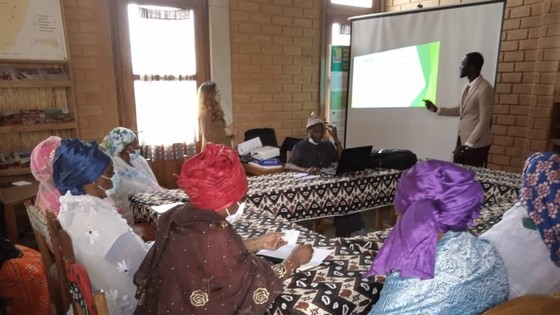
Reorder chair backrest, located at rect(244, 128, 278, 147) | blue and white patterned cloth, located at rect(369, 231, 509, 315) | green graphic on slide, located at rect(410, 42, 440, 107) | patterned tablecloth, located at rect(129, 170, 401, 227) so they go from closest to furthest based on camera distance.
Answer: blue and white patterned cloth, located at rect(369, 231, 509, 315), patterned tablecloth, located at rect(129, 170, 401, 227), green graphic on slide, located at rect(410, 42, 440, 107), chair backrest, located at rect(244, 128, 278, 147)

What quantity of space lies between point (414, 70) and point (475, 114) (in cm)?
103

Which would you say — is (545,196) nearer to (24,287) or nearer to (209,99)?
(24,287)

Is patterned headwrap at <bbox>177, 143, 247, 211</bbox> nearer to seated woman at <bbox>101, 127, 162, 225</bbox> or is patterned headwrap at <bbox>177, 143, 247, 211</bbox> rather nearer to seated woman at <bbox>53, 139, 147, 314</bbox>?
seated woman at <bbox>53, 139, 147, 314</bbox>

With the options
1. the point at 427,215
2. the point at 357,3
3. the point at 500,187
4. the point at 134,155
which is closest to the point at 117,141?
the point at 134,155

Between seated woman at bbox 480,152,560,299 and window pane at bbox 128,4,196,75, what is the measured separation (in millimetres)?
3406

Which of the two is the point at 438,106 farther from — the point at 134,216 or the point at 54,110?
the point at 54,110

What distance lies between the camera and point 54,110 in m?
3.23

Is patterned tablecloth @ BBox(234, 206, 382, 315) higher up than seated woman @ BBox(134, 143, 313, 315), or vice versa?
seated woman @ BBox(134, 143, 313, 315)

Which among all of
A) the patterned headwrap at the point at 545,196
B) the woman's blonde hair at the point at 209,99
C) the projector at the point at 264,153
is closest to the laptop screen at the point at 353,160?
the projector at the point at 264,153

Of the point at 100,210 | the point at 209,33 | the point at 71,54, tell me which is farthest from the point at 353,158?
the point at 71,54

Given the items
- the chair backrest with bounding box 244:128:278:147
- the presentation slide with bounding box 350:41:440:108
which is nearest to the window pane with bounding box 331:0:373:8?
the presentation slide with bounding box 350:41:440:108

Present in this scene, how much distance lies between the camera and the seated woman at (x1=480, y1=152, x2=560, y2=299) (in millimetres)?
1385

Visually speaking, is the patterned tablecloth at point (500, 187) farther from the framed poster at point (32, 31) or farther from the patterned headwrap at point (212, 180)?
the framed poster at point (32, 31)

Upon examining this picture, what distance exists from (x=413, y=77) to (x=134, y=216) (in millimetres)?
3297
